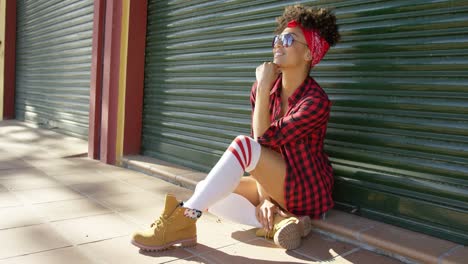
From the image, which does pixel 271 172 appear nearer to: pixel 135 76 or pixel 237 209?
pixel 237 209

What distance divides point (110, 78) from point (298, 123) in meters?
3.26

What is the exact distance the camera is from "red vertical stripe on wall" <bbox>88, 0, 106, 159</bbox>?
5.30 meters

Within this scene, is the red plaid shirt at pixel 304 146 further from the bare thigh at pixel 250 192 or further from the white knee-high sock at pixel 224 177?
the bare thigh at pixel 250 192

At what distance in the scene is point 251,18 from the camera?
3.93 meters

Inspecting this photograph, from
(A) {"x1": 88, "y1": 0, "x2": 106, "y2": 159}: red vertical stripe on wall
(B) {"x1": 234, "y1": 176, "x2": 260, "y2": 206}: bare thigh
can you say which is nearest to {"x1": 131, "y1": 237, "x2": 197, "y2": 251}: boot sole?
(B) {"x1": 234, "y1": 176, "x2": 260, "y2": 206}: bare thigh

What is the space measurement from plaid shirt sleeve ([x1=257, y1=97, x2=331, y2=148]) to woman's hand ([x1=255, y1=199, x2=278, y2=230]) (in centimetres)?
42

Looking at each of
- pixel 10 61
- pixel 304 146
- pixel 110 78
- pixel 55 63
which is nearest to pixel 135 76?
pixel 110 78

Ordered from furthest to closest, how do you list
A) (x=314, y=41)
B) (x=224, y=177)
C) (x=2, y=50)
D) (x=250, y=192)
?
(x=2, y=50) → (x=250, y=192) → (x=314, y=41) → (x=224, y=177)

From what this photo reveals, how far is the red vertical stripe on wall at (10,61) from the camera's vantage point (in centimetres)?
952

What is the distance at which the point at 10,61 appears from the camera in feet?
31.5

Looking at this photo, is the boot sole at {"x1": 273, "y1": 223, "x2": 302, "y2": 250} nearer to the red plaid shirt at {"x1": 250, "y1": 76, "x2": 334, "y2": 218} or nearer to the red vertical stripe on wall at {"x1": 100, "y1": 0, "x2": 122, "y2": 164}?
the red plaid shirt at {"x1": 250, "y1": 76, "x2": 334, "y2": 218}

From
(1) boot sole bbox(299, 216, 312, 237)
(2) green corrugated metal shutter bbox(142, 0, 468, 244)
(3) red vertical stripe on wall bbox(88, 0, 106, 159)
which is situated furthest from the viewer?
(3) red vertical stripe on wall bbox(88, 0, 106, 159)

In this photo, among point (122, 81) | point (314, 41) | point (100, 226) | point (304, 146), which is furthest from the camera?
point (122, 81)

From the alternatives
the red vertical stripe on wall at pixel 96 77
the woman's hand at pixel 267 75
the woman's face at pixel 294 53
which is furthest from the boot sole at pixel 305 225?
the red vertical stripe on wall at pixel 96 77
